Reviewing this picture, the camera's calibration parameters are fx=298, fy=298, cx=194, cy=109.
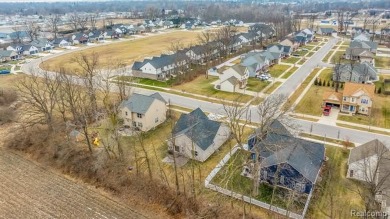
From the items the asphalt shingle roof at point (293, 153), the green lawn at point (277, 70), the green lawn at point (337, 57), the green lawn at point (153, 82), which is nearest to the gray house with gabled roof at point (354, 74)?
the green lawn at point (277, 70)

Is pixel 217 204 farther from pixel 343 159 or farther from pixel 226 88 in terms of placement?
pixel 226 88

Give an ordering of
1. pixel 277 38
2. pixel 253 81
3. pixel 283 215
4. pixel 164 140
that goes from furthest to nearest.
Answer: pixel 277 38 < pixel 253 81 < pixel 164 140 < pixel 283 215

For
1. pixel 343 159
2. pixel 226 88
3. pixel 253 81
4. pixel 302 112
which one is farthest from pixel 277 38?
pixel 343 159

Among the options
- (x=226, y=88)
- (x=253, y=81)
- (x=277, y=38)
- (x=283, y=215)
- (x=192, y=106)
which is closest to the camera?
(x=283, y=215)

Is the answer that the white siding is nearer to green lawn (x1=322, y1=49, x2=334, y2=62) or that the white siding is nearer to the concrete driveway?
the concrete driveway

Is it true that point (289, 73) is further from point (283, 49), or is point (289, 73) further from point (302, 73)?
point (283, 49)

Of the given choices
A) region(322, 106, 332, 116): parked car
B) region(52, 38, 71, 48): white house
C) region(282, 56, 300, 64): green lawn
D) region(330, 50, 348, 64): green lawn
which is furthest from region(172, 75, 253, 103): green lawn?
region(52, 38, 71, 48): white house
